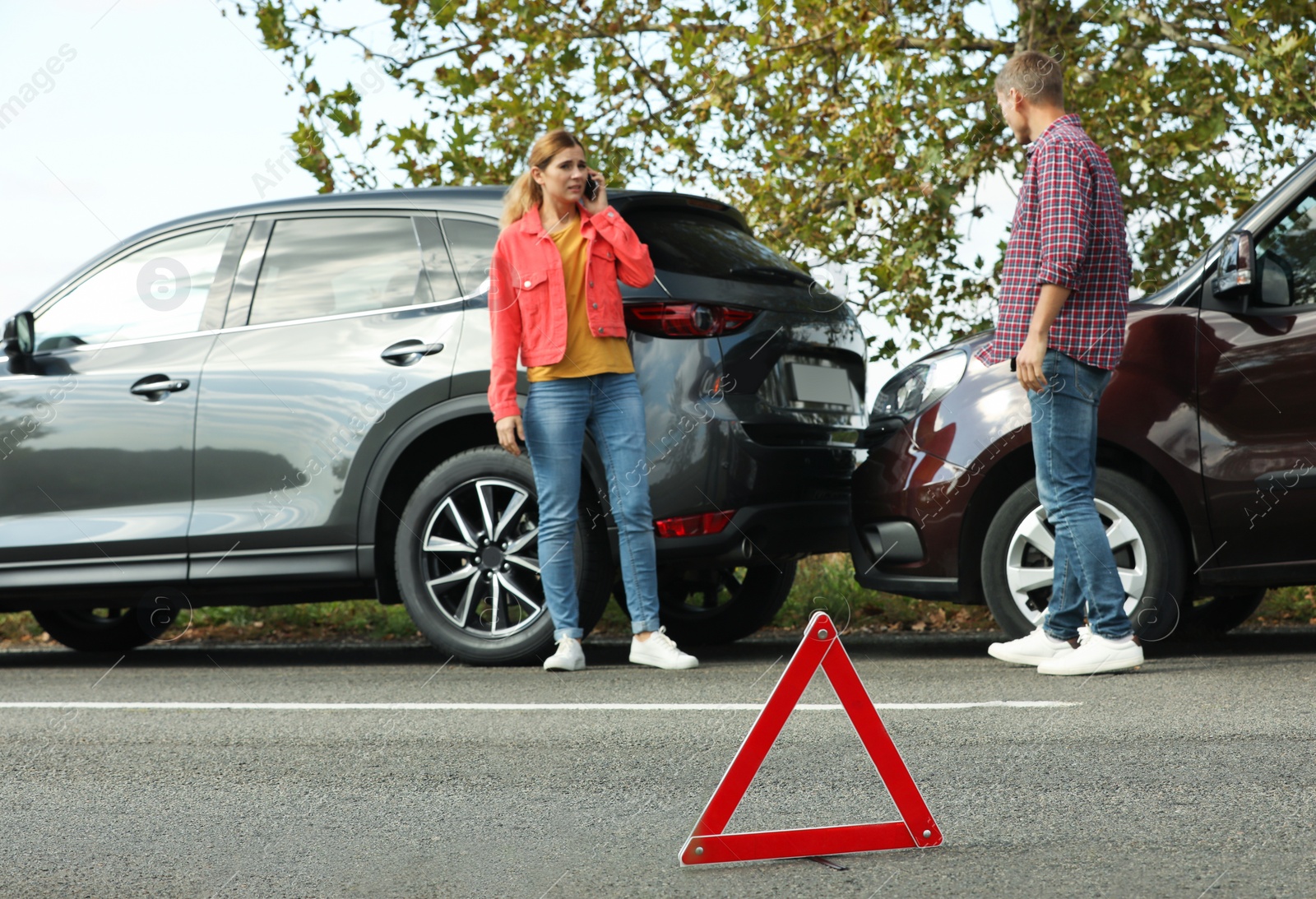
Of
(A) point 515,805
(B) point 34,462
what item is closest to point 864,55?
(B) point 34,462

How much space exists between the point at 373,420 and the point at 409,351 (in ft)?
0.98

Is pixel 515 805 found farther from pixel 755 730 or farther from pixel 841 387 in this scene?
pixel 841 387

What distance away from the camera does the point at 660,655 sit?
5.46 metres

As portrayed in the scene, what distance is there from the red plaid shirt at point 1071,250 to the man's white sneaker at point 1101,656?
957mm

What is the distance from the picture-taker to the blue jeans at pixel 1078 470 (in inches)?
192

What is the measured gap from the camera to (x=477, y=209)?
18.6 ft

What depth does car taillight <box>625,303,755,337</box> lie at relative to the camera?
5266 mm

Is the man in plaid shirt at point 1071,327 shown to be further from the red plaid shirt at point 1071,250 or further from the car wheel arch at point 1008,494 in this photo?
the car wheel arch at point 1008,494

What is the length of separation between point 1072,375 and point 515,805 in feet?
8.36

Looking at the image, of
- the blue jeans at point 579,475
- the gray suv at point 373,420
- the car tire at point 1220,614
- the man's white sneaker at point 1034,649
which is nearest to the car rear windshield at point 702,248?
the gray suv at point 373,420

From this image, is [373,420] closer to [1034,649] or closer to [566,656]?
[566,656]

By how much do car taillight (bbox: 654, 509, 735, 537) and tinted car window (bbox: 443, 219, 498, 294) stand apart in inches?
47.2

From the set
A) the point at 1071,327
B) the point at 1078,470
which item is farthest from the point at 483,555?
the point at 1071,327

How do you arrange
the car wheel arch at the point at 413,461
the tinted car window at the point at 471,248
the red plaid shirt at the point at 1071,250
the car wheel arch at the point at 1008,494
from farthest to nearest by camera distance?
1. the tinted car window at the point at 471,248
2. the car wheel arch at the point at 413,461
3. the car wheel arch at the point at 1008,494
4. the red plaid shirt at the point at 1071,250
